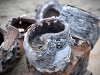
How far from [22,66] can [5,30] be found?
1.04ft

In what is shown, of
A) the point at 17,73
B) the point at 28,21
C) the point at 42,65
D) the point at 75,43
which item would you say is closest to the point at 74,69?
the point at 75,43

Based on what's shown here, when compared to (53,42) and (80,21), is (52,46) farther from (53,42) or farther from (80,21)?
(80,21)

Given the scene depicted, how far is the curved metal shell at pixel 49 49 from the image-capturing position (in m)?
1.32

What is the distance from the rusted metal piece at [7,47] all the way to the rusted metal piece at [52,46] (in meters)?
0.12

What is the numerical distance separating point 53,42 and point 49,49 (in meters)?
0.06

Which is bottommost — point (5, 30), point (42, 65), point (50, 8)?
point (42, 65)

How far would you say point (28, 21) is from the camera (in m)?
1.82

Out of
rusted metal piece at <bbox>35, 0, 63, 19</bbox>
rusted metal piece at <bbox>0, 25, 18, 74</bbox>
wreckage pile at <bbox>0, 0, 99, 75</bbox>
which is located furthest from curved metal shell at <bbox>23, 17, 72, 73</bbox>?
rusted metal piece at <bbox>35, 0, 63, 19</bbox>

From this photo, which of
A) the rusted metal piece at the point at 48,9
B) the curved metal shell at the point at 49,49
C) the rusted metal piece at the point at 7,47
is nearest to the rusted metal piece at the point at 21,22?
the rusted metal piece at the point at 7,47

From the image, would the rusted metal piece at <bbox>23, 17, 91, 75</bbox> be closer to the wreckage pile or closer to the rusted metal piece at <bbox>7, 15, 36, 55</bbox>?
the wreckage pile

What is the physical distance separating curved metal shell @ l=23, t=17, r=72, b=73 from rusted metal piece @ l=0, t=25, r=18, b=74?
0.12 m

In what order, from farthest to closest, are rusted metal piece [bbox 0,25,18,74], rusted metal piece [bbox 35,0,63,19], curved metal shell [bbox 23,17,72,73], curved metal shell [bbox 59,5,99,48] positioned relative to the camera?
rusted metal piece [bbox 35,0,63,19] → curved metal shell [bbox 59,5,99,48] → rusted metal piece [bbox 0,25,18,74] → curved metal shell [bbox 23,17,72,73]

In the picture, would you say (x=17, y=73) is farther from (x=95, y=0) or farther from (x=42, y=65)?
(x=95, y=0)

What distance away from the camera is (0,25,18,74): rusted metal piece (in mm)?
1425
